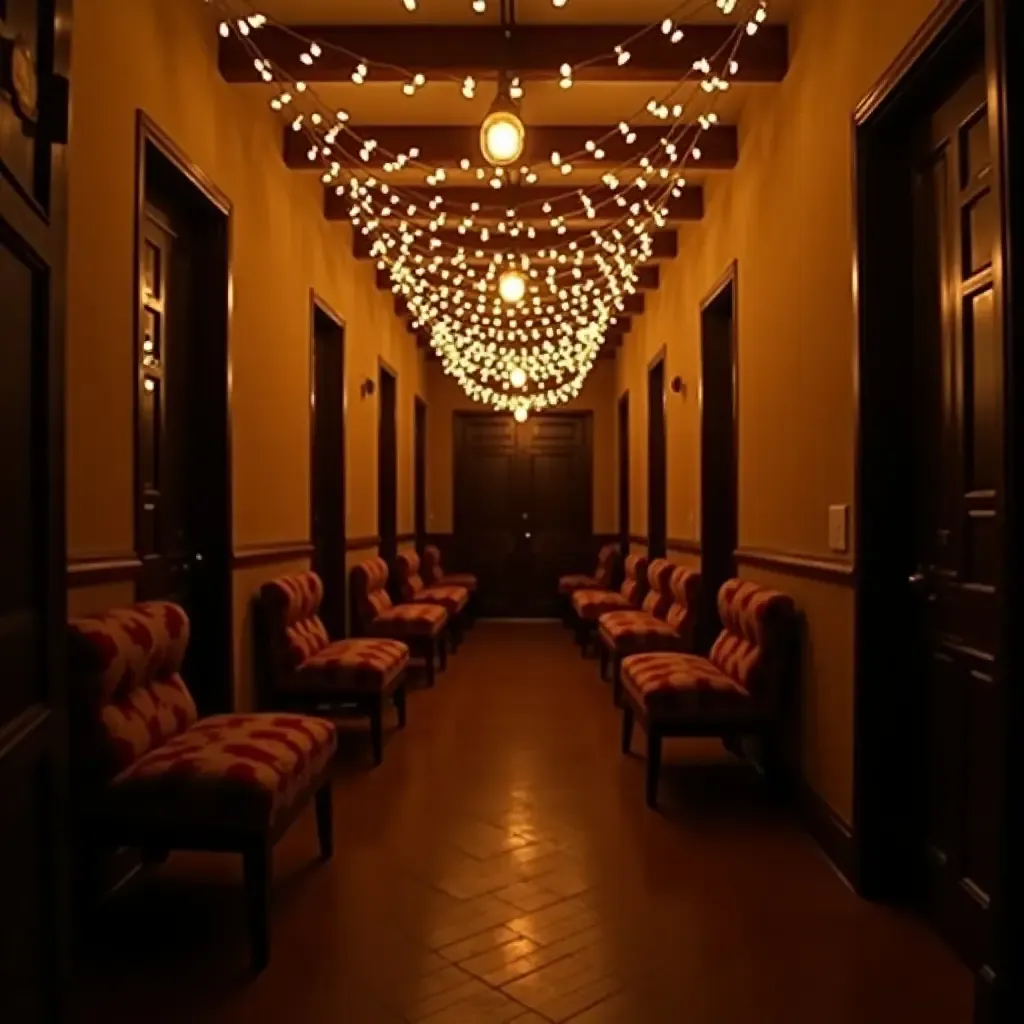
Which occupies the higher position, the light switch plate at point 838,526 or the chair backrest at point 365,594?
the light switch plate at point 838,526

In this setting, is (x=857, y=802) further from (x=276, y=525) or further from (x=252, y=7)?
(x=252, y=7)

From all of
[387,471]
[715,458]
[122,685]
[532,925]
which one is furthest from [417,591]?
[532,925]

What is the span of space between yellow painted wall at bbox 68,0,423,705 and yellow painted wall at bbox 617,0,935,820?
238 centimetres

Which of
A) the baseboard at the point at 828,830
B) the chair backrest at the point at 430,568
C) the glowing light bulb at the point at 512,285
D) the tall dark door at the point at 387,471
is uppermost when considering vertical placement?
the glowing light bulb at the point at 512,285

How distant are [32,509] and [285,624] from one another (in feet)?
10.4

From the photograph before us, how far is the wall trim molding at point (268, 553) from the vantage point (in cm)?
441

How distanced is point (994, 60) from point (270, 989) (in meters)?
2.67

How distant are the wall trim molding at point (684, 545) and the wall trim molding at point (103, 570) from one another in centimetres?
381

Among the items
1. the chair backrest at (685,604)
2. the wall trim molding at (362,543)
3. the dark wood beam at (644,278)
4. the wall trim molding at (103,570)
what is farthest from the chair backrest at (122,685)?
the dark wood beam at (644,278)

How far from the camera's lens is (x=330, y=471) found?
6672 millimetres

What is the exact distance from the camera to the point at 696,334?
20.8ft

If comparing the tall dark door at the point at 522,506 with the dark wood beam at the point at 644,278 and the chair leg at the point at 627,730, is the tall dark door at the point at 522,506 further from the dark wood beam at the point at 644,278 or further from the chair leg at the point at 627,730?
the chair leg at the point at 627,730

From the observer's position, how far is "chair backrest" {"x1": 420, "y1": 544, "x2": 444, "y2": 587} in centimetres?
970

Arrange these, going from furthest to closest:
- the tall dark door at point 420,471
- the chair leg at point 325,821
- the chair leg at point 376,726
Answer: the tall dark door at point 420,471 → the chair leg at point 376,726 → the chair leg at point 325,821
